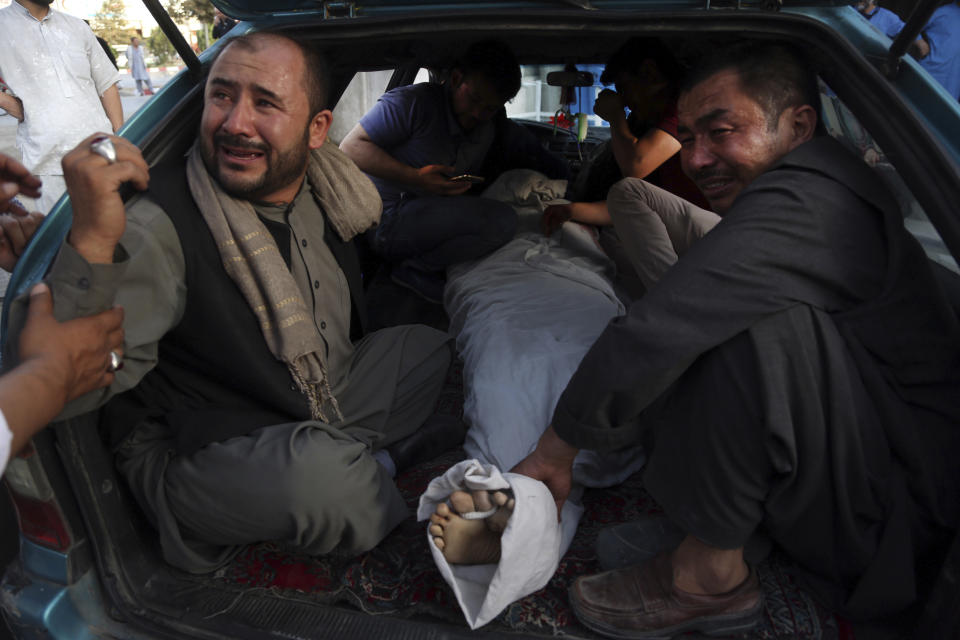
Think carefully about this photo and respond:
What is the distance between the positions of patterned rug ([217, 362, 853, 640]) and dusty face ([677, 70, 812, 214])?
37.6 inches

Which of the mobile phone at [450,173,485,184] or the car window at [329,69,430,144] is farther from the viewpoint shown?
the car window at [329,69,430,144]

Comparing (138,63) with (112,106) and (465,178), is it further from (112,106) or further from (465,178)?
(465,178)

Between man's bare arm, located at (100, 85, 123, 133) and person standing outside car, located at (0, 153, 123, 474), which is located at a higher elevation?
person standing outside car, located at (0, 153, 123, 474)

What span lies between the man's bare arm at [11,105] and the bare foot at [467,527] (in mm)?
3597

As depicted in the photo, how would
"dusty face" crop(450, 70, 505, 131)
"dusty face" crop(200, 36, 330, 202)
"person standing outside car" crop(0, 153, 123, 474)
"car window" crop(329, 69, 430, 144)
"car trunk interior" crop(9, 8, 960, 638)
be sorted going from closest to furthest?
"person standing outside car" crop(0, 153, 123, 474), "car trunk interior" crop(9, 8, 960, 638), "dusty face" crop(200, 36, 330, 202), "dusty face" crop(450, 70, 505, 131), "car window" crop(329, 69, 430, 144)

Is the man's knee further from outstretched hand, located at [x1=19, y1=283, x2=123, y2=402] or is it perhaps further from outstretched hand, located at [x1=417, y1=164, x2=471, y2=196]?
outstretched hand, located at [x1=19, y1=283, x2=123, y2=402]

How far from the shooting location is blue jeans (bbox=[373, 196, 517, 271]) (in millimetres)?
3104

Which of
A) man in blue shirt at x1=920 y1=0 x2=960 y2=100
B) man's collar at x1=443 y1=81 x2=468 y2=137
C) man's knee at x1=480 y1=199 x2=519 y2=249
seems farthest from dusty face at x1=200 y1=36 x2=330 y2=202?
man in blue shirt at x1=920 y1=0 x2=960 y2=100

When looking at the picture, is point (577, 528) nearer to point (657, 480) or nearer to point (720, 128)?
point (657, 480)

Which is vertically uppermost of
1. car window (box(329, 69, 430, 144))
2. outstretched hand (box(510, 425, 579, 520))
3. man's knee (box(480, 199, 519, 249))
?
outstretched hand (box(510, 425, 579, 520))

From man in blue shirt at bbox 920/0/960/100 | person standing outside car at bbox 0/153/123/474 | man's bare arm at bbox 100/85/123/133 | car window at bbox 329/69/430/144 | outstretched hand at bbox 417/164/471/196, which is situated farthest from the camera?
car window at bbox 329/69/430/144

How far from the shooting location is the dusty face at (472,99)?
3.08 m

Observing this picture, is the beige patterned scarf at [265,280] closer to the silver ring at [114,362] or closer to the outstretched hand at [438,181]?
the silver ring at [114,362]

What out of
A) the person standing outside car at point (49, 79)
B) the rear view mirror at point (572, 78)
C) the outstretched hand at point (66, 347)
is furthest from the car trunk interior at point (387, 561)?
the person standing outside car at point (49, 79)
